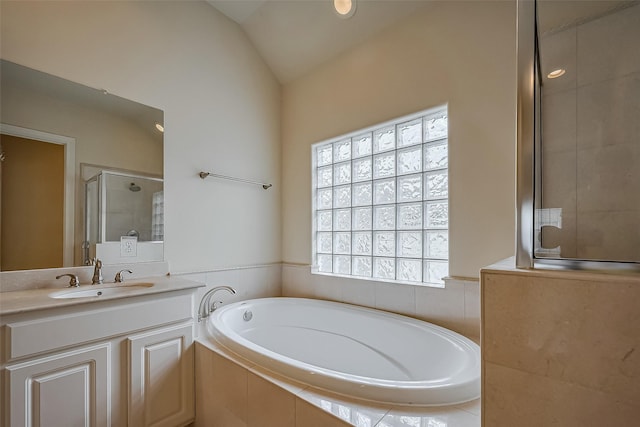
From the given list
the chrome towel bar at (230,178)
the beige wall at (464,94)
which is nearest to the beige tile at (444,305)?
the beige wall at (464,94)

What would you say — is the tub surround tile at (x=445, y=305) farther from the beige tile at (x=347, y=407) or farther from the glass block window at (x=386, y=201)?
the beige tile at (x=347, y=407)

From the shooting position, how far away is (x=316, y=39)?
92.3 inches

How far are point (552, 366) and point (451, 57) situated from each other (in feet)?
5.88

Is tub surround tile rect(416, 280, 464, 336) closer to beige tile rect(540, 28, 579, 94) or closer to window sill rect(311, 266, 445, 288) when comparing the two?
window sill rect(311, 266, 445, 288)

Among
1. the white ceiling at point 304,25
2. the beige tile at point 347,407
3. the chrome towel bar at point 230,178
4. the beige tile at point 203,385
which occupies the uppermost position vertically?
the white ceiling at point 304,25

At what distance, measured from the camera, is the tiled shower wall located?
1.66m

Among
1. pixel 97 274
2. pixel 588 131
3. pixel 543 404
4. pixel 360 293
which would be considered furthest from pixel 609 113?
pixel 97 274

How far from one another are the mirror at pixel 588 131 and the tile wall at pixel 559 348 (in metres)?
0.14

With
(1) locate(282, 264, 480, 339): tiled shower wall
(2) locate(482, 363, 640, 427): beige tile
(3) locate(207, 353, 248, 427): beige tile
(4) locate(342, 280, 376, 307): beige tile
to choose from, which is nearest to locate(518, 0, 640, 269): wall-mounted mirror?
(2) locate(482, 363, 640, 427): beige tile

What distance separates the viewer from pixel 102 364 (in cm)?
127

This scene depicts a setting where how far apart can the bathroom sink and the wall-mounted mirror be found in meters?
1.84

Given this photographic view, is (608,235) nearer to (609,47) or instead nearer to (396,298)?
(609,47)

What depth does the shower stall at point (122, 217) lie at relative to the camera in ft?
5.49

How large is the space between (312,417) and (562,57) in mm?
1739
